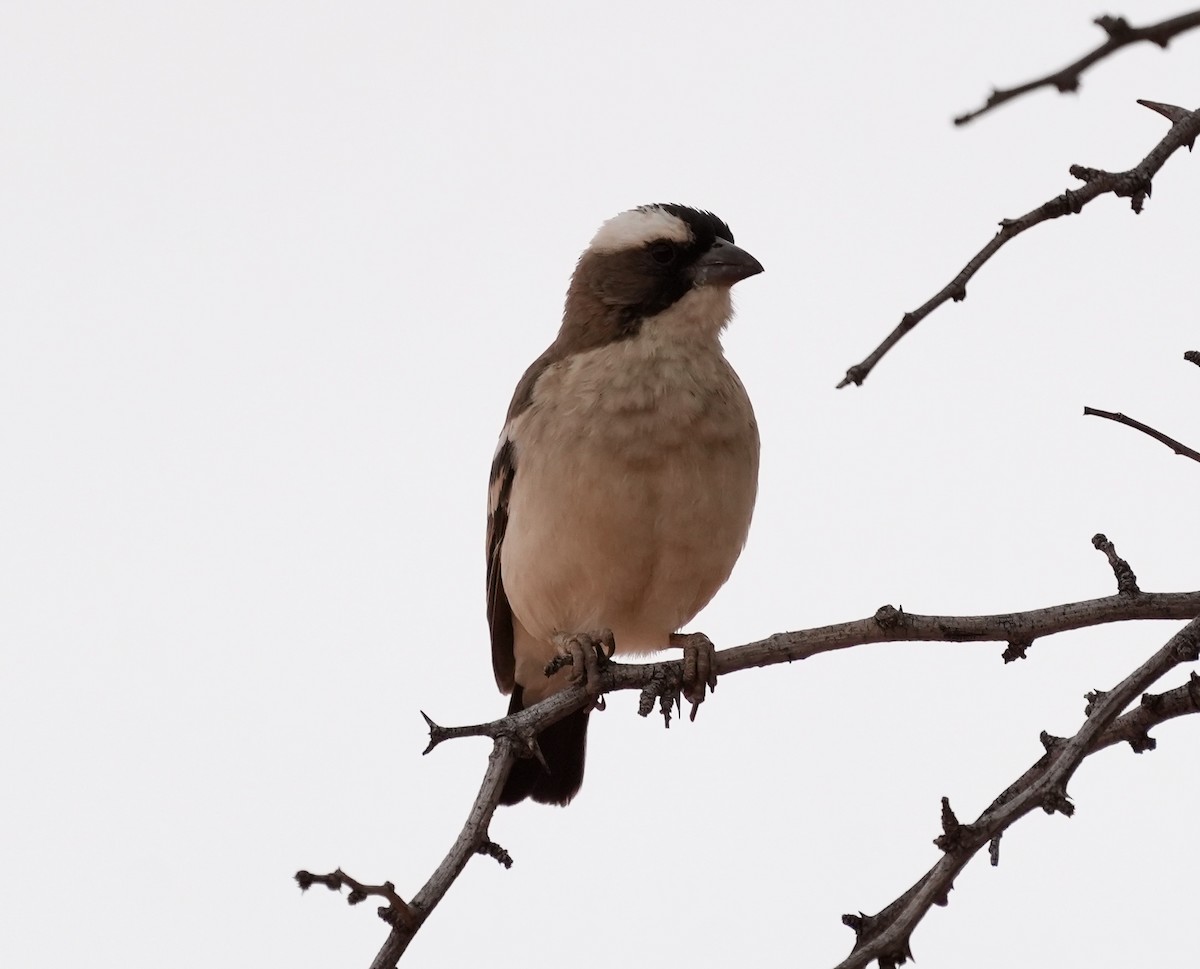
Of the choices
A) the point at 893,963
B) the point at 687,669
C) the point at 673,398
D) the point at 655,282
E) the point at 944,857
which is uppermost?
the point at 655,282

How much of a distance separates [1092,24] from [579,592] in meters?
4.20

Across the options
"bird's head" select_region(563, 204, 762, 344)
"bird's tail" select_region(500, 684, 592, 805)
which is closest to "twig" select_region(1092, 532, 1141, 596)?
"bird's head" select_region(563, 204, 762, 344)

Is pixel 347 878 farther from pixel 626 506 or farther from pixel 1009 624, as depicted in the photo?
pixel 626 506

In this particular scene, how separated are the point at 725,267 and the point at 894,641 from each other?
9.63ft

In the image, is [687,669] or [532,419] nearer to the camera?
[687,669]

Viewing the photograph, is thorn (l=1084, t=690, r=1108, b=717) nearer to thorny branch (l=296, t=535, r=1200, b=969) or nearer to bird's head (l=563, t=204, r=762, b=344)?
thorny branch (l=296, t=535, r=1200, b=969)

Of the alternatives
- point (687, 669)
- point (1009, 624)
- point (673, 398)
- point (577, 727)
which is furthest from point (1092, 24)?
point (577, 727)

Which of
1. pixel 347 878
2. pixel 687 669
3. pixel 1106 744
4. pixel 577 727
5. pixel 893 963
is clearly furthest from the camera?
pixel 577 727

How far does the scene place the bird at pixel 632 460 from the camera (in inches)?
227

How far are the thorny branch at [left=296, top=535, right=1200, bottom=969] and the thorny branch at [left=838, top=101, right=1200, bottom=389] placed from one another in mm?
952

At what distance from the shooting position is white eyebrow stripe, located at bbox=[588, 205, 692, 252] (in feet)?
21.6

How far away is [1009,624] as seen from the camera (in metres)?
3.72

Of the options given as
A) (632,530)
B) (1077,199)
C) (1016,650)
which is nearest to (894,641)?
(1016,650)

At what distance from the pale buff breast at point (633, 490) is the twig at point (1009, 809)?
249 cm
